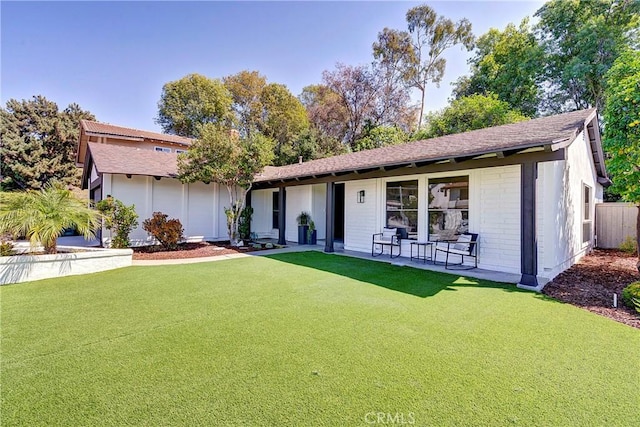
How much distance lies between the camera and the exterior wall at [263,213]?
47.3 feet

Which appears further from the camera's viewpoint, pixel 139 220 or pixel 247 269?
pixel 139 220

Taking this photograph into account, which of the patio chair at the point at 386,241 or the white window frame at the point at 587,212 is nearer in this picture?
the patio chair at the point at 386,241

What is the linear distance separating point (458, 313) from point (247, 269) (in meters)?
4.88

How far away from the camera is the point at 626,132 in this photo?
20.6 feet

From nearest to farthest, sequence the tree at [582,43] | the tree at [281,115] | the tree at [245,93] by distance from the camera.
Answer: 1. the tree at [582,43]
2. the tree at [281,115]
3. the tree at [245,93]

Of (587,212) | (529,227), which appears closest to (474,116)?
(587,212)

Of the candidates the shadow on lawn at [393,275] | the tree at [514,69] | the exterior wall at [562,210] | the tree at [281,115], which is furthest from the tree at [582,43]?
the tree at [281,115]

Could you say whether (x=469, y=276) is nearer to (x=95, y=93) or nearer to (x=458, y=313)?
(x=458, y=313)

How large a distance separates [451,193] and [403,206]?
148 centimetres

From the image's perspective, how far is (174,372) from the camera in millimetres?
2795

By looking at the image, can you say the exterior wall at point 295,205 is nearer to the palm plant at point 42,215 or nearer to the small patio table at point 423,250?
the small patio table at point 423,250

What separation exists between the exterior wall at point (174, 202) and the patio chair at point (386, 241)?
706cm

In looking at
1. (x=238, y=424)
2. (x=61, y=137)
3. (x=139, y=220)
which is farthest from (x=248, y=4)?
(x=61, y=137)

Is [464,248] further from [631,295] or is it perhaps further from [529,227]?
[631,295]
